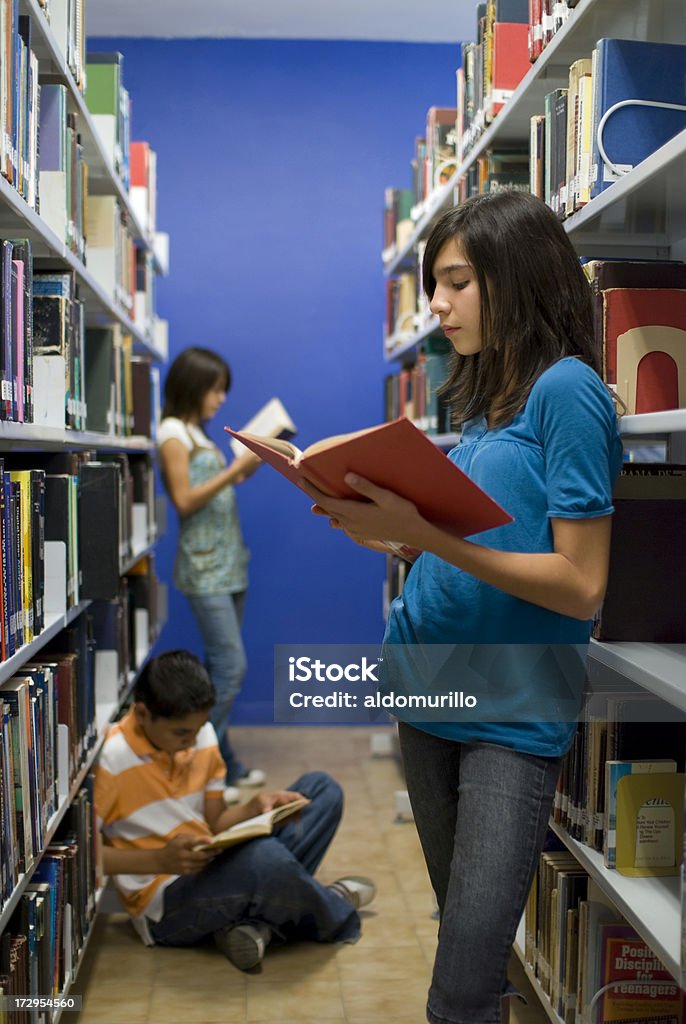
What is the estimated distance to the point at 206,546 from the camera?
3.86m

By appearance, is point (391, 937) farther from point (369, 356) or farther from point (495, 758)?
point (369, 356)

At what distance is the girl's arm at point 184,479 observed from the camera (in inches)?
148

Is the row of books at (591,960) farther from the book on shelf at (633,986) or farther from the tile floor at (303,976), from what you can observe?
the tile floor at (303,976)

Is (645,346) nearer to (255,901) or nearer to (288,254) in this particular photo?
(255,901)

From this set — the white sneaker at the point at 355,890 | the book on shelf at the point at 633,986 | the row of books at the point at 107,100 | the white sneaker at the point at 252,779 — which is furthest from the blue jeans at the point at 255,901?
the row of books at the point at 107,100

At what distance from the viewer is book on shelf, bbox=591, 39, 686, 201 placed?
165cm

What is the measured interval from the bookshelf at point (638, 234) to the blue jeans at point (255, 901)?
1.77ft

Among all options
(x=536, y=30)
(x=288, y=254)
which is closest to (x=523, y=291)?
(x=536, y=30)

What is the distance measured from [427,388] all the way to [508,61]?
1.38 metres

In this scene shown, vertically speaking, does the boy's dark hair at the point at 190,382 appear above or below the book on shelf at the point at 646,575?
above

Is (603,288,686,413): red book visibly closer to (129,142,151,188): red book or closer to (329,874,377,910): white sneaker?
(329,874,377,910): white sneaker

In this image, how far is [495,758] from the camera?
4.42ft

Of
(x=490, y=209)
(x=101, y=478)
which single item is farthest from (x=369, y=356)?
(x=490, y=209)

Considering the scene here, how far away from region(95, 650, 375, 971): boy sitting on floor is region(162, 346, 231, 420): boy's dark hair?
1.32 metres
